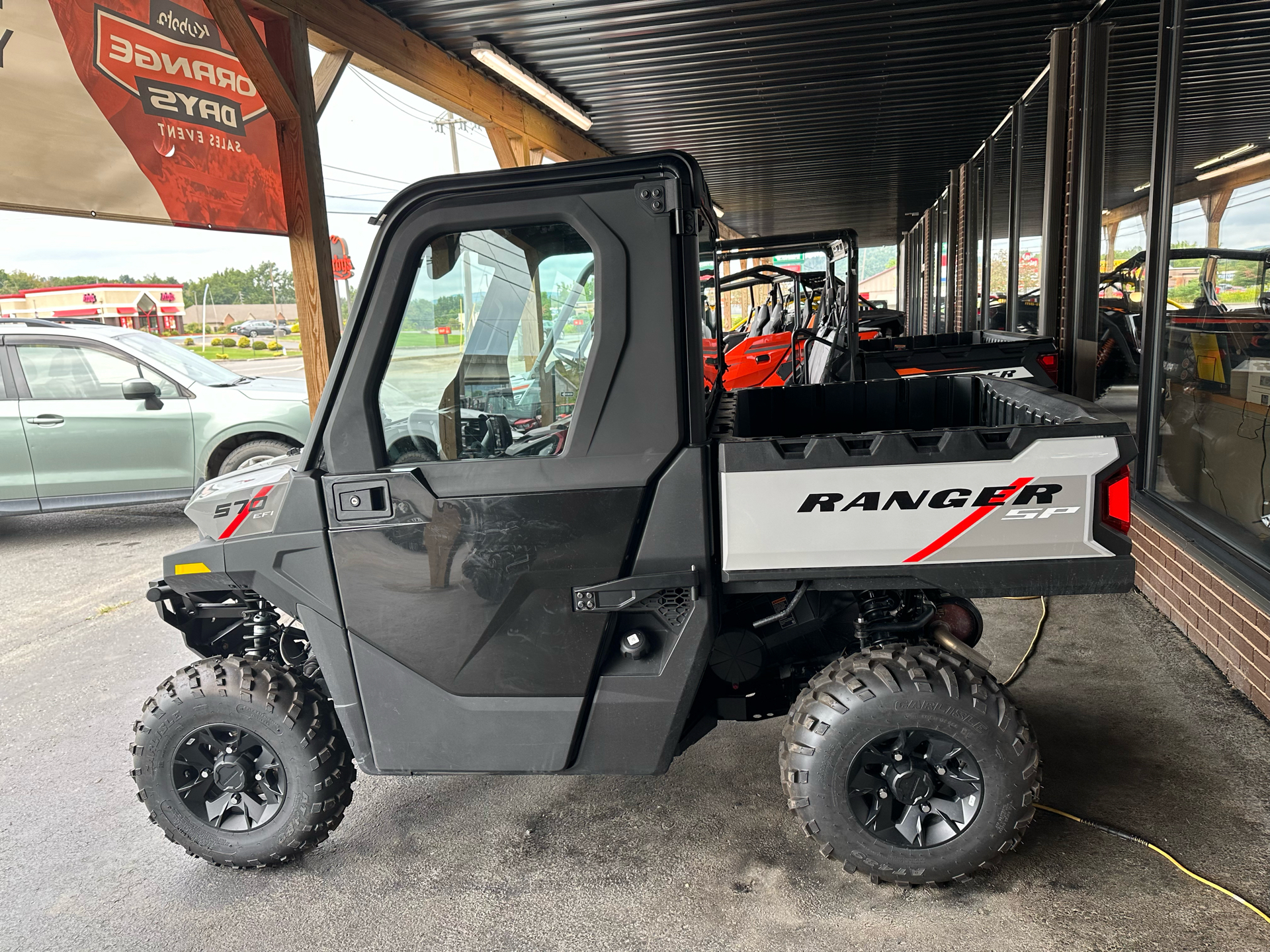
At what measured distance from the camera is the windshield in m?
7.73

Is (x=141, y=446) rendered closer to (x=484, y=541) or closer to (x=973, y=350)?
(x=484, y=541)

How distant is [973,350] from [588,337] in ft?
18.8

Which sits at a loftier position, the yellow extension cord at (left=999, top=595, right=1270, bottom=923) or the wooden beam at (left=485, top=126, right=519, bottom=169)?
the wooden beam at (left=485, top=126, right=519, bottom=169)

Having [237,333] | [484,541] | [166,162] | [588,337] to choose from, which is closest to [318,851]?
[484,541]

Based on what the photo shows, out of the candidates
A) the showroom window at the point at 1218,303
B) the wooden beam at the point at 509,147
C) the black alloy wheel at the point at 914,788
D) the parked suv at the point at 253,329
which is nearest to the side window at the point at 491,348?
the black alloy wheel at the point at 914,788

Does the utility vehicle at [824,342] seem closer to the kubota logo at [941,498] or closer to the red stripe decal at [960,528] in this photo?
the kubota logo at [941,498]

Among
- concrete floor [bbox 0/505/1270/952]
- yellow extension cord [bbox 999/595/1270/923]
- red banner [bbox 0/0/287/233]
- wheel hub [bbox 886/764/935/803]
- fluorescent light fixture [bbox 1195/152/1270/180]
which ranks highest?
red banner [bbox 0/0/287/233]

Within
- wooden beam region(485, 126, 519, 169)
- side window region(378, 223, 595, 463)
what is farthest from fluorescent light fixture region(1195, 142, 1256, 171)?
wooden beam region(485, 126, 519, 169)

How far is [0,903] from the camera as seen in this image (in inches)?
109

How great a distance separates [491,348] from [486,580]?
66 centimetres

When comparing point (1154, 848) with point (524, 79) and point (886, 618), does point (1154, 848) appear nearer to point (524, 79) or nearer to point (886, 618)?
point (886, 618)

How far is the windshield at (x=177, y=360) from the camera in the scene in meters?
7.73

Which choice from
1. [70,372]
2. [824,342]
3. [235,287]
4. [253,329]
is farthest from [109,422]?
[235,287]

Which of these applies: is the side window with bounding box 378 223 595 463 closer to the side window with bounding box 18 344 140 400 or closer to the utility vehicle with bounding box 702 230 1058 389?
the utility vehicle with bounding box 702 230 1058 389
